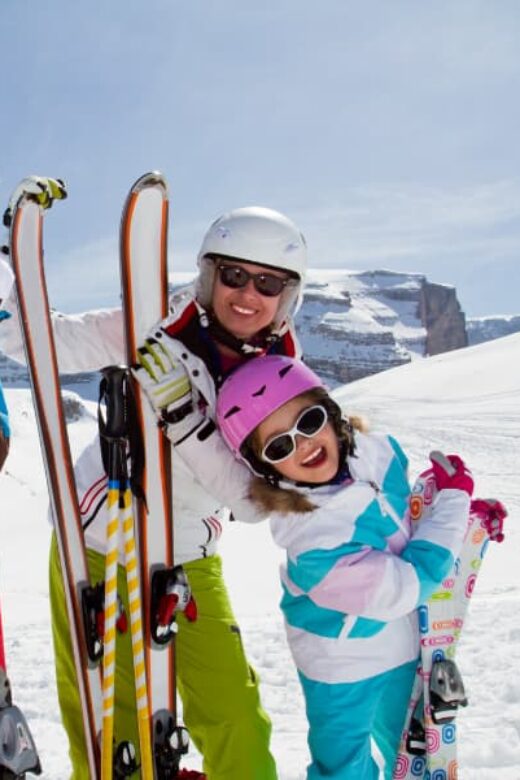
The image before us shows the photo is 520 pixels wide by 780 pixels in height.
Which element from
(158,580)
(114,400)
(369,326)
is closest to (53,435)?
(114,400)

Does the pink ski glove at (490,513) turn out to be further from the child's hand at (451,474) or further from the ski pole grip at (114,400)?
the ski pole grip at (114,400)

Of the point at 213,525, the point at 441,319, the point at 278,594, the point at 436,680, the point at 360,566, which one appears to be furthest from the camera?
the point at 441,319

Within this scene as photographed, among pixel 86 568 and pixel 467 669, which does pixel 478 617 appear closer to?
pixel 467 669

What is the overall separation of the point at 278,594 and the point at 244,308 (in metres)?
7.87

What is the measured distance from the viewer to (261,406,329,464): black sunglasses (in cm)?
232

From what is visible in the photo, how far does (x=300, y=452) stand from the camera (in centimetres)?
234

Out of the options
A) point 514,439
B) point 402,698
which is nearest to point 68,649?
point 402,698

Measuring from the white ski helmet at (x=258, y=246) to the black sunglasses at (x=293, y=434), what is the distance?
499 millimetres

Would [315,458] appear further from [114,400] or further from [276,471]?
[114,400]

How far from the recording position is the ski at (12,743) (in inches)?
88.8

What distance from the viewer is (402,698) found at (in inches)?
100

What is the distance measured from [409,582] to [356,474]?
368 mm

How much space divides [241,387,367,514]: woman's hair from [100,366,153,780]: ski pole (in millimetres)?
408

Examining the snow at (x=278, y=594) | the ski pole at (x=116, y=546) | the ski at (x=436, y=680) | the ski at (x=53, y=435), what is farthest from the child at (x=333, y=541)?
the ski at (x=53, y=435)
